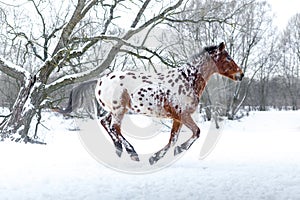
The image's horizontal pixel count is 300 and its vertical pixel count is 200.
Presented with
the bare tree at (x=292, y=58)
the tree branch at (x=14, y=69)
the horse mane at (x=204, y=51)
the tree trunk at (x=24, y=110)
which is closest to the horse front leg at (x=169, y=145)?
the horse mane at (x=204, y=51)

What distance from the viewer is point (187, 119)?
12.8 feet

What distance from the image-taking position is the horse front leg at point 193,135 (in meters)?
3.90

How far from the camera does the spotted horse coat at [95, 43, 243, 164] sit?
12.6 feet

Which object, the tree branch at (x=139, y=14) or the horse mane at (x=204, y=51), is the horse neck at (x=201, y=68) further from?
the tree branch at (x=139, y=14)

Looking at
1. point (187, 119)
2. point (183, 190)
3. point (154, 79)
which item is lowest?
point (183, 190)

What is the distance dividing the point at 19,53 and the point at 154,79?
7168 mm

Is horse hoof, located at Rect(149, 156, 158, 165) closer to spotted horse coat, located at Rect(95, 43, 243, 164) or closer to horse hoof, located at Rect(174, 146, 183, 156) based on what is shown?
spotted horse coat, located at Rect(95, 43, 243, 164)

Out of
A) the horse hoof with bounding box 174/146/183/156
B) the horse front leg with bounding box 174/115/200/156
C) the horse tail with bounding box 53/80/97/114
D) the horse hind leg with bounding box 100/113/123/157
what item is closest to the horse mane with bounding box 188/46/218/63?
the horse front leg with bounding box 174/115/200/156

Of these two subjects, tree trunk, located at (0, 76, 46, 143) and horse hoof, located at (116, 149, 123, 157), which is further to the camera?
tree trunk, located at (0, 76, 46, 143)

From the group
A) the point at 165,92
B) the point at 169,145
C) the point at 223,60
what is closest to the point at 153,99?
the point at 165,92

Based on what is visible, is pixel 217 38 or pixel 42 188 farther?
pixel 217 38

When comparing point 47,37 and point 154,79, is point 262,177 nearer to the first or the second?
point 154,79

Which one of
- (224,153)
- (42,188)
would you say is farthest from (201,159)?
(42,188)

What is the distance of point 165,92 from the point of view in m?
3.82
